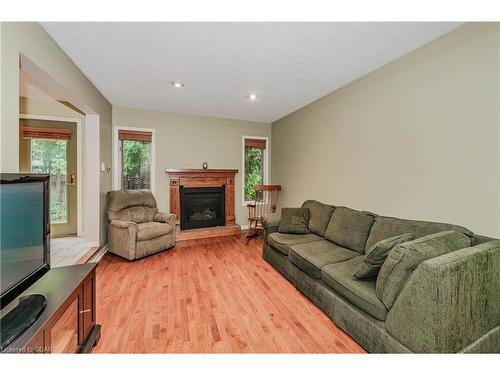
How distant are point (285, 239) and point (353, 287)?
1.22 metres

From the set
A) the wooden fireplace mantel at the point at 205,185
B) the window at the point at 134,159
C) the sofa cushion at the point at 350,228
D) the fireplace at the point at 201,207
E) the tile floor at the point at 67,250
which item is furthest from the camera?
the fireplace at the point at 201,207

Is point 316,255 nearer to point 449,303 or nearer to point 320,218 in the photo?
point 320,218

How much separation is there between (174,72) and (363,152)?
8.52ft

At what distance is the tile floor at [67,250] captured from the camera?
2.95 metres

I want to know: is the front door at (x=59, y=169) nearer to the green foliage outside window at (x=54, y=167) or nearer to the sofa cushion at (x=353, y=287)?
the green foliage outside window at (x=54, y=167)

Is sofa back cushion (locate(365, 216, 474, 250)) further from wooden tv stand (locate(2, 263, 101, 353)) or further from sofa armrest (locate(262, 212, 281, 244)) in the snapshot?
wooden tv stand (locate(2, 263, 101, 353))

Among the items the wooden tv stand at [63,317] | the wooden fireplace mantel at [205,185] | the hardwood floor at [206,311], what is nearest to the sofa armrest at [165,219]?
the wooden fireplace mantel at [205,185]

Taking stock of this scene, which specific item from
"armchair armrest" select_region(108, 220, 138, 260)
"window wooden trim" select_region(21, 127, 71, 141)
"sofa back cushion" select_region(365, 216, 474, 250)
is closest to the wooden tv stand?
"armchair armrest" select_region(108, 220, 138, 260)

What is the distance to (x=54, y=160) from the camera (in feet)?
13.6

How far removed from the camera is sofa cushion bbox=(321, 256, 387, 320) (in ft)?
5.03

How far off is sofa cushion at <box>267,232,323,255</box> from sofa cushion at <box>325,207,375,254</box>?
24 centimetres

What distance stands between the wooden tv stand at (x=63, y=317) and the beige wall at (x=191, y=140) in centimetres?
297

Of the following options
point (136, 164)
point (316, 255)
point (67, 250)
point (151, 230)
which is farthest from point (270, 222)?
point (67, 250)
